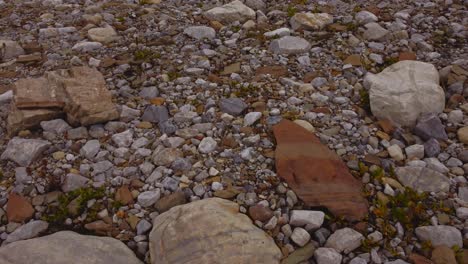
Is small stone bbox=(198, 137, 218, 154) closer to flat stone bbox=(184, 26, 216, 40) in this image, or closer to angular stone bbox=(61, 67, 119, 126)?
angular stone bbox=(61, 67, 119, 126)

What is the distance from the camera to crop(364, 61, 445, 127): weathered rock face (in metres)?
5.79

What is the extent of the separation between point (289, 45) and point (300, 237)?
408 centimetres

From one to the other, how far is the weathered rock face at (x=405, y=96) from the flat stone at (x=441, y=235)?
1.82m

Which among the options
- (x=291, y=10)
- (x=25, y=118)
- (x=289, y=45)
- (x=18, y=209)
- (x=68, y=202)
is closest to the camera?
(x=18, y=209)

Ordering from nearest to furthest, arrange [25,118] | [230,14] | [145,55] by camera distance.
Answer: [25,118], [145,55], [230,14]

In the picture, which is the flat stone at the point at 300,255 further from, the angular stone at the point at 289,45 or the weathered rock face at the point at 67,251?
the angular stone at the point at 289,45

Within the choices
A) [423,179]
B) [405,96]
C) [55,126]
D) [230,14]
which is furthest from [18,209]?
[230,14]

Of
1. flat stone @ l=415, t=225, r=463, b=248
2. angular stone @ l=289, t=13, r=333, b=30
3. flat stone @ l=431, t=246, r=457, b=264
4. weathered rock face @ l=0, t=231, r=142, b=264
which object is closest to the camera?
weathered rock face @ l=0, t=231, r=142, b=264

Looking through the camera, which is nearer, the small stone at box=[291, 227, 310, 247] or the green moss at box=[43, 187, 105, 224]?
the small stone at box=[291, 227, 310, 247]

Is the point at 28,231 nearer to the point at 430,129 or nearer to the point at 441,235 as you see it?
the point at 441,235

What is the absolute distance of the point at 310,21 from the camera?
317 inches

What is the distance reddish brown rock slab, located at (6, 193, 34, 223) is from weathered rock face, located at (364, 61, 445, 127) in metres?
4.62

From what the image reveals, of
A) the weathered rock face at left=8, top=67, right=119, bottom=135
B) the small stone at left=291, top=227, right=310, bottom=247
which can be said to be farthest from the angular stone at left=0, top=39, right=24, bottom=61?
the small stone at left=291, top=227, right=310, bottom=247

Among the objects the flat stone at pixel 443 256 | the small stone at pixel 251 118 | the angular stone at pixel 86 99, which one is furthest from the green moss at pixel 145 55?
the flat stone at pixel 443 256
